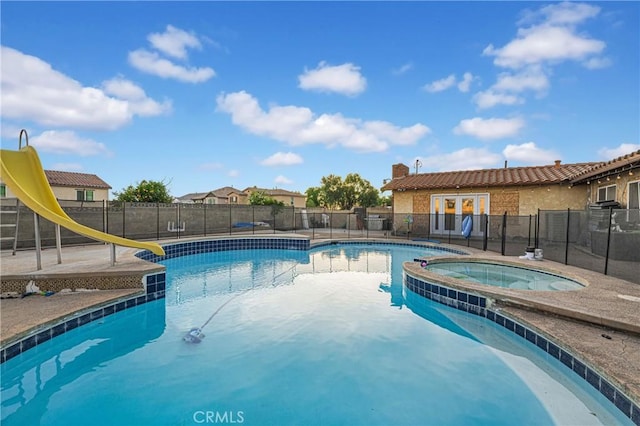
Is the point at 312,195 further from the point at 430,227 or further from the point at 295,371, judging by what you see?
the point at 295,371

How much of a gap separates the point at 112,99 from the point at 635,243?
18119 millimetres

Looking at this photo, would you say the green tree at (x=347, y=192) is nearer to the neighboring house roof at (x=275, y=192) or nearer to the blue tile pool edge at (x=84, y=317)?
the neighboring house roof at (x=275, y=192)

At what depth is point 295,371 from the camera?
356 centimetres

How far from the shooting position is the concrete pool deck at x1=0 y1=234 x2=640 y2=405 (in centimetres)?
302

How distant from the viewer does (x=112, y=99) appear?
13.4 meters

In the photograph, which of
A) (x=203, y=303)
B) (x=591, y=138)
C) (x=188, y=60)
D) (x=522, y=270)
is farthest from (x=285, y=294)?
(x=591, y=138)

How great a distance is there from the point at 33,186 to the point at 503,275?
9.85 metres

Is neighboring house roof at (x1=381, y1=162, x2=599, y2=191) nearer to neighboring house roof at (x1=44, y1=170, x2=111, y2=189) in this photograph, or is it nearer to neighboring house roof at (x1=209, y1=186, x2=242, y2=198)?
neighboring house roof at (x1=44, y1=170, x2=111, y2=189)

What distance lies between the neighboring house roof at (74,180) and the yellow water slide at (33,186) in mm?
24105

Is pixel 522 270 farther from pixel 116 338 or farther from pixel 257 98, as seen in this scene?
pixel 257 98

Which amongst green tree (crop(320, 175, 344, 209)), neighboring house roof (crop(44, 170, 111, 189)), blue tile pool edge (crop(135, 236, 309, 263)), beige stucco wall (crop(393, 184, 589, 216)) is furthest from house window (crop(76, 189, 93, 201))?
beige stucco wall (crop(393, 184, 589, 216))

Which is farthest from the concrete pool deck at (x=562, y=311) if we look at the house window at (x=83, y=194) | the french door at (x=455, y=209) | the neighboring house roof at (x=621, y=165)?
the house window at (x=83, y=194)

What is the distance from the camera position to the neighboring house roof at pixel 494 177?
13434 mm

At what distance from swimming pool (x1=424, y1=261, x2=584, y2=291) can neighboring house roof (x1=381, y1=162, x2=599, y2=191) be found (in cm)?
734
